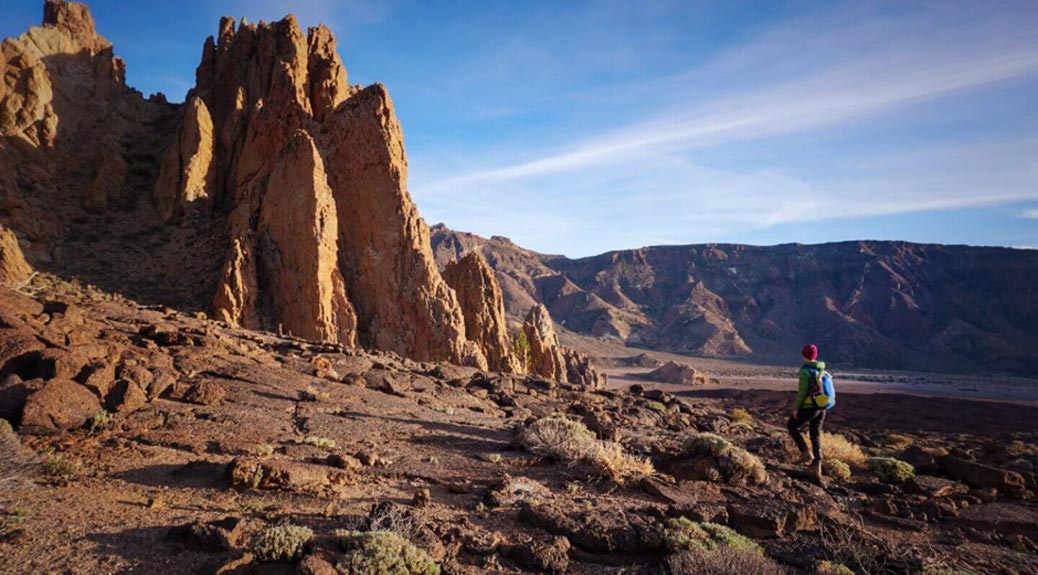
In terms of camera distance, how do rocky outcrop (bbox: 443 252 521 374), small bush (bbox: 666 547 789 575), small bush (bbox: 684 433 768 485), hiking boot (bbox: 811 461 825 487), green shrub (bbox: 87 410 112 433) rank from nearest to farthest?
1. small bush (bbox: 666 547 789 575)
2. green shrub (bbox: 87 410 112 433)
3. small bush (bbox: 684 433 768 485)
4. hiking boot (bbox: 811 461 825 487)
5. rocky outcrop (bbox: 443 252 521 374)

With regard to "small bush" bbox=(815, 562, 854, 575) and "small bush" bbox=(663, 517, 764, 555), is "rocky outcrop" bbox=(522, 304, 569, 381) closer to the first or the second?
"small bush" bbox=(663, 517, 764, 555)

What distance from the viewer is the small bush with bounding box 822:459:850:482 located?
10781 millimetres

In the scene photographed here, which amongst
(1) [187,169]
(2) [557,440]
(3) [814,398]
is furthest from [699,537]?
(1) [187,169]

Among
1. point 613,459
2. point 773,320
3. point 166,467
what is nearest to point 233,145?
point 166,467

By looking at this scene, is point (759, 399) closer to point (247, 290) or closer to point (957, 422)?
point (957, 422)

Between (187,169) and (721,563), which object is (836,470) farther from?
(187,169)

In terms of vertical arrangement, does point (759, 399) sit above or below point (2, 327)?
below

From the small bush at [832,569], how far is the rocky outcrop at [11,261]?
23.4m

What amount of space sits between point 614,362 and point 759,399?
147ft

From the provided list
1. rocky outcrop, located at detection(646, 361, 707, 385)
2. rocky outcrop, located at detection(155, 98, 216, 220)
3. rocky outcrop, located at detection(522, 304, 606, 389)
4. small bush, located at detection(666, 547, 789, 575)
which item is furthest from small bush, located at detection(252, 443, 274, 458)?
rocky outcrop, located at detection(646, 361, 707, 385)

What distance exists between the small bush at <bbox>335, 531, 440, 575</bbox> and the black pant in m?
7.83

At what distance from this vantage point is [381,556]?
4.65 metres

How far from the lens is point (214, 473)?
692 centimetres

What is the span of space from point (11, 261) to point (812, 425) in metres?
25.2
